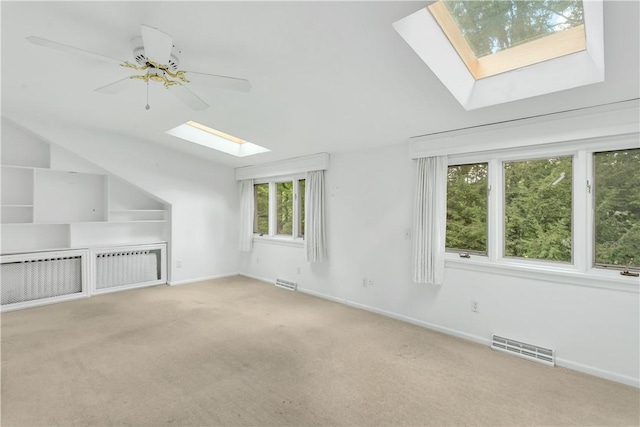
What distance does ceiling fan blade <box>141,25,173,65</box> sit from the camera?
5.75 feet

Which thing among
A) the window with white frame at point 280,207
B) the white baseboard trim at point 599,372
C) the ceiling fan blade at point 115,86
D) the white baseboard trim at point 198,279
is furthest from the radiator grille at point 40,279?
the white baseboard trim at point 599,372

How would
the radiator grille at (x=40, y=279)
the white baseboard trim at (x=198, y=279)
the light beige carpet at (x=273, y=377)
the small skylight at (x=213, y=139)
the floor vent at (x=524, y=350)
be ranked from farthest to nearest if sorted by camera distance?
the white baseboard trim at (x=198, y=279), the small skylight at (x=213, y=139), the radiator grille at (x=40, y=279), the floor vent at (x=524, y=350), the light beige carpet at (x=273, y=377)

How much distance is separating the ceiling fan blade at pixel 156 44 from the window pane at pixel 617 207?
3472mm

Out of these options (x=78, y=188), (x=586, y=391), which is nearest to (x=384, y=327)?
(x=586, y=391)

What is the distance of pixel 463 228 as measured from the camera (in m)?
3.50

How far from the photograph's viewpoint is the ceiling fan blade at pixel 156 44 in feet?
5.75

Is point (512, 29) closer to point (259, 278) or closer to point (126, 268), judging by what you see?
point (259, 278)

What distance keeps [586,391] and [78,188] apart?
260 inches

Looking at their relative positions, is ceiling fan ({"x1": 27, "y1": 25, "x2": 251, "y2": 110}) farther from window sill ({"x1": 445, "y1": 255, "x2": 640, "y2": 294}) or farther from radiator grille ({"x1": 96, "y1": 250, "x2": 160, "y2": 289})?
radiator grille ({"x1": 96, "y1": 250, "x2": 160, "y2": 289})

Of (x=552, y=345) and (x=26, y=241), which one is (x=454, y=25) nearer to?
(x=552, y=345)

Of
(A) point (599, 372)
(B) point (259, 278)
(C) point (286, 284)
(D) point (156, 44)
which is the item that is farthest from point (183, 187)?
(A) point (599, 372)

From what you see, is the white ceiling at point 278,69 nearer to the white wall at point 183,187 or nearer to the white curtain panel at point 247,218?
the white wall at point 183,187

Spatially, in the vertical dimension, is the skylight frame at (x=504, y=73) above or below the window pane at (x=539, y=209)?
above

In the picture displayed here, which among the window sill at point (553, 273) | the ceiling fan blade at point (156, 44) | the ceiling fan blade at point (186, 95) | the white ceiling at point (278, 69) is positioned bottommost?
the window sill at point (553, 273)
